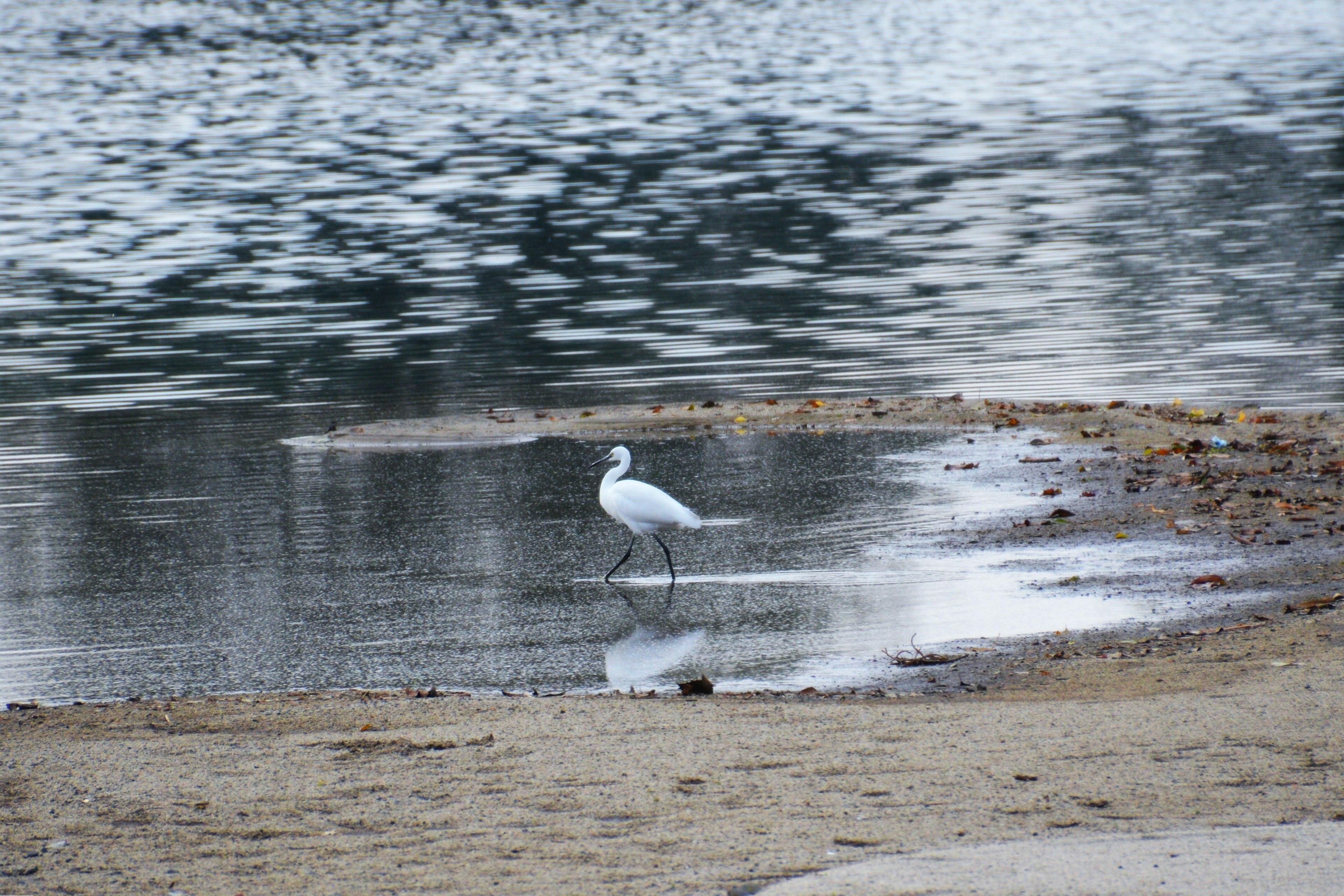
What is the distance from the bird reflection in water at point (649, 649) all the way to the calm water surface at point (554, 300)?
5cm

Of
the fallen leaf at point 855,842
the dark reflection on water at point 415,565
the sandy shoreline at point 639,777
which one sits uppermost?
the fallen leaf at point 855,842

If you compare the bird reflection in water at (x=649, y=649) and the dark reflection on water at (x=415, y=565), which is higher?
the bird reflection in water at (x=649, y=649)

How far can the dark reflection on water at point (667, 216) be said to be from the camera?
19.5 m

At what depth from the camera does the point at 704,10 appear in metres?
73.1

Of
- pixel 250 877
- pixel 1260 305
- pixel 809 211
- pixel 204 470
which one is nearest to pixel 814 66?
pixel 809 211

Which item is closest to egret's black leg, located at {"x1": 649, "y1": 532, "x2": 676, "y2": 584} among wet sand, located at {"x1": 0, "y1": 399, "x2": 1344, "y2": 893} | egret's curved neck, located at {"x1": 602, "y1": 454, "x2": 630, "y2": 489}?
egret's curved neck, located at {"x1": 602, "y1": 454, "x2": 630, "y2": 489}

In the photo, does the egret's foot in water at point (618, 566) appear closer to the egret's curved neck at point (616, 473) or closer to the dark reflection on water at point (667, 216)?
the egret's curved neck at point (616, 473)

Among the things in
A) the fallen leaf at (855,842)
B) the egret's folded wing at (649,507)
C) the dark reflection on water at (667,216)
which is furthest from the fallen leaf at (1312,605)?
the dark reflection on water at (667,216)

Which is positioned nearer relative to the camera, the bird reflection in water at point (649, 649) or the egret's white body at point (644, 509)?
the bird reflection in water at point (649, 649)

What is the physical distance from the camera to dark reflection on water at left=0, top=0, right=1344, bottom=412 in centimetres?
1948

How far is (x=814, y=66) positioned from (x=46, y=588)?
49.9 metres

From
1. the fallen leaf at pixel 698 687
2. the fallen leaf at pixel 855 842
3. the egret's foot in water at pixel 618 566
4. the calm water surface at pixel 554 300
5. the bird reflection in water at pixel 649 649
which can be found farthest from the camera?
the egret's foot in water at pixel 618 566

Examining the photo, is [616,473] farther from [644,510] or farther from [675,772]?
[675,772]

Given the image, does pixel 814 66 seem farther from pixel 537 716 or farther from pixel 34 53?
pixel 537 716
